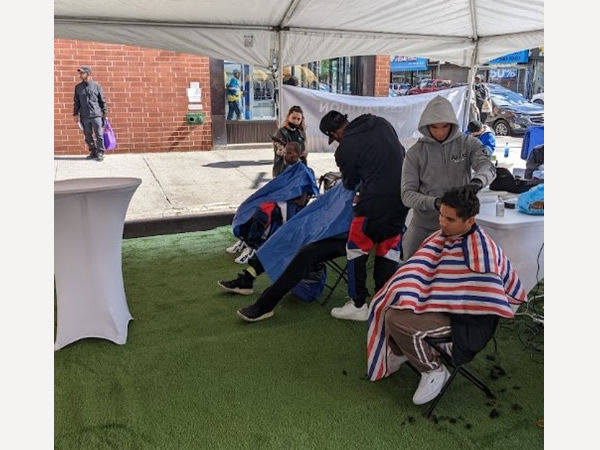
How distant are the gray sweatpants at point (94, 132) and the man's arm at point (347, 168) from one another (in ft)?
23.4

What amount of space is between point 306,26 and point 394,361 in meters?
4.00

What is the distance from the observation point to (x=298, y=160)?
15.3ft

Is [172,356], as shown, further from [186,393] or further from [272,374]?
[272,374]

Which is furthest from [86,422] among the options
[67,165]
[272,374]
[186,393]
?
[67,165]

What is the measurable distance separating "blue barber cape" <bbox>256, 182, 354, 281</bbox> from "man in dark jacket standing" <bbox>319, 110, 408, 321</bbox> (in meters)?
0.20

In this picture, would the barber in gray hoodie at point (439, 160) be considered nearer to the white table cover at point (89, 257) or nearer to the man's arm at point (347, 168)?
the man's arm at point (347, 168)

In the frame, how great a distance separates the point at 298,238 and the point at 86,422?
185 cm

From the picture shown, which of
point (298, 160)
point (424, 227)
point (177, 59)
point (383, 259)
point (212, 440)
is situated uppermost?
point (177, 59)

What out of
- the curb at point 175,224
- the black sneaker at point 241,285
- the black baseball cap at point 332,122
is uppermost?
the black baseball cap at point 332,122

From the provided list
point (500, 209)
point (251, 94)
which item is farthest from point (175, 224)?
point (251, 94)

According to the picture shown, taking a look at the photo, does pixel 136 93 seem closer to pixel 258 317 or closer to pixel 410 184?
pixel 258 317

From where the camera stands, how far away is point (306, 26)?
5.73 m

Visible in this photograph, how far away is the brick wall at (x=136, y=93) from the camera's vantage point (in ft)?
32.4

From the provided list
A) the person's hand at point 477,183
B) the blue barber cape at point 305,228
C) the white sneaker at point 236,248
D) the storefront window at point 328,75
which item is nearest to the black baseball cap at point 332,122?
the blue barber cape at point 305,228
